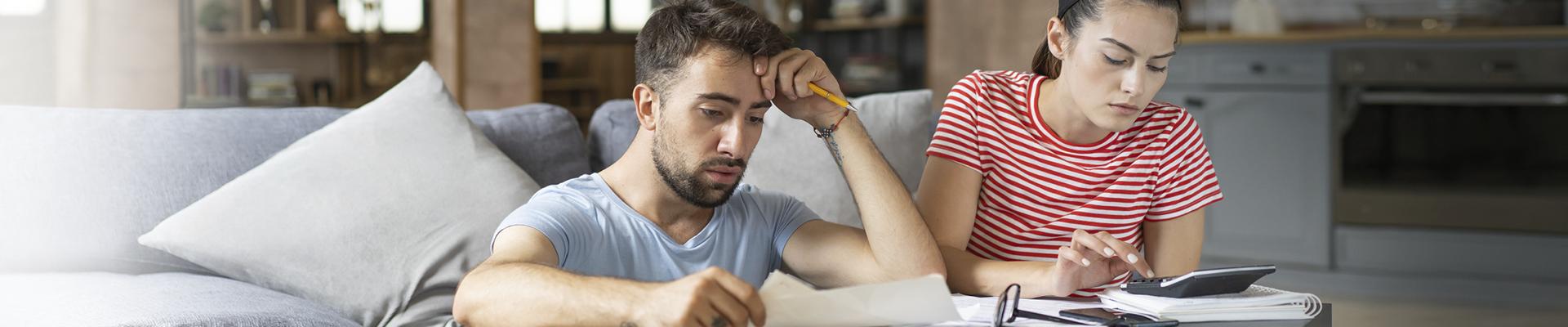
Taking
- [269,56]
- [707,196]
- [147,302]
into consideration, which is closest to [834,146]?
[707,196]

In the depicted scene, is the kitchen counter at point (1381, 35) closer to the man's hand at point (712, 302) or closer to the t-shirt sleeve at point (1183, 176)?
the t-shirt sleeve at point (1183, 176)

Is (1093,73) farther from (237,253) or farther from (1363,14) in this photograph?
(1363,14)

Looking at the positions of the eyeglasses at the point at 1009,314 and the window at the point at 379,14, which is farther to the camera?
the window at the point at 379,14

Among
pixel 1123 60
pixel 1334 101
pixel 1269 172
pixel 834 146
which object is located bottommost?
pixel 1269 172

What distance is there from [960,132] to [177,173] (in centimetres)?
128

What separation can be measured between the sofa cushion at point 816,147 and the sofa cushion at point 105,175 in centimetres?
54

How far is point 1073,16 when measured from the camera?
172cm

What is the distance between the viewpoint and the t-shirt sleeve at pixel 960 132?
1.73m

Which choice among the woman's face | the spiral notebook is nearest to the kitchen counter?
the woman's face

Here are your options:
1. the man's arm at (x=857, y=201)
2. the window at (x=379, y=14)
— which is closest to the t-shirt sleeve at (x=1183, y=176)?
the man's arm at (x=857, y=201)

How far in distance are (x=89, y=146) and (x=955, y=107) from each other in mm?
1396

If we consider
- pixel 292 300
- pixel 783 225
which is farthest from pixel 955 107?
pixel 292 300

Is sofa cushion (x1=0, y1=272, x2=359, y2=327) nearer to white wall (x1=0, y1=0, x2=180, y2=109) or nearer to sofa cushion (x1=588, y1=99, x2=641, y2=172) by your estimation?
sofa cushion (x1=588, y1=99, x2=641, y2=172)

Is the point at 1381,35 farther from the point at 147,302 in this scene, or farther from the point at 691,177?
the point at 147,302
